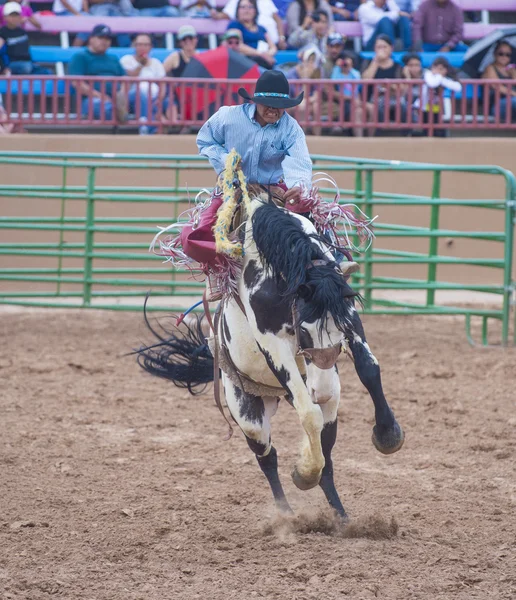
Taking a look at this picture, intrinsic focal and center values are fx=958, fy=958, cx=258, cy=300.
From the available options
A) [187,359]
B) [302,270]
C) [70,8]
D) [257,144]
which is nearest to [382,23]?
[70,8]

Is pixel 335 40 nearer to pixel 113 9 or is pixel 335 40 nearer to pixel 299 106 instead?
pixel 299 106

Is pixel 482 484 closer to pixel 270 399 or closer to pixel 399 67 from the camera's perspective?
pixel 270 399

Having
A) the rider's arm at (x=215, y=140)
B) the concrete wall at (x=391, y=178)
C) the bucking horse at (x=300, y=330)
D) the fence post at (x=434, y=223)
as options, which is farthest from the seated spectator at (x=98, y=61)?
the bucking horse at (x=300, y=330)

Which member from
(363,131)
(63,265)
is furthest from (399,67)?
(63,265)

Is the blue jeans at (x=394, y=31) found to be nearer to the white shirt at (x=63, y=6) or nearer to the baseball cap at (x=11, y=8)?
the white shirt at (x=63, y=6)

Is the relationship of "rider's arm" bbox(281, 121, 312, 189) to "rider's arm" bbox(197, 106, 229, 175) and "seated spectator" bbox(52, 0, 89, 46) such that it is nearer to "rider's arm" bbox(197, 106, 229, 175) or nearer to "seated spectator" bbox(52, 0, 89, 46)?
"rider's arm" bbox(197, 106, 229, 175)

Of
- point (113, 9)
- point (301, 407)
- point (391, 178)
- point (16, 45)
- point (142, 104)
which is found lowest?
point (301, 407)

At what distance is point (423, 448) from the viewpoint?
5762 mm

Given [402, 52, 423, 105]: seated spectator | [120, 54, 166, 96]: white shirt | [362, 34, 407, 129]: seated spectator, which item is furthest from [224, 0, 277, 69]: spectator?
[402, 52, 423, 105]: seated spectator

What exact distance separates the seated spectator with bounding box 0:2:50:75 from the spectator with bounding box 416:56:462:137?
4758 millimetres

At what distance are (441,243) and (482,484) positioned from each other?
617cm

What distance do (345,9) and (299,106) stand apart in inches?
154

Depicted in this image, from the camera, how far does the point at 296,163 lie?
427cm

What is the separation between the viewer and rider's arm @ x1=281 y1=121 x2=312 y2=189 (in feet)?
13.9
